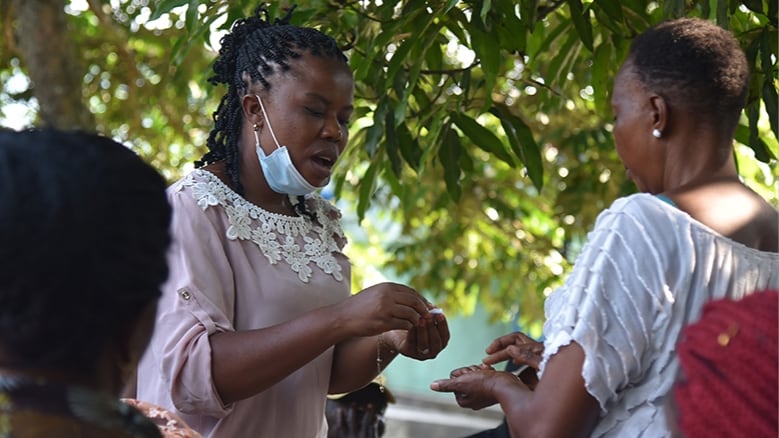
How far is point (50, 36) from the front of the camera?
6867 millimetres

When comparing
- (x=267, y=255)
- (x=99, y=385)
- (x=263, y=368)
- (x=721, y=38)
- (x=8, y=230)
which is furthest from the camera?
(x=267, y=255)

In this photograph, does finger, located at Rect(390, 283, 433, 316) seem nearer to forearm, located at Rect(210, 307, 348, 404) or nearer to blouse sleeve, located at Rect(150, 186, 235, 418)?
forearm, located at Rect(210, 307, 348, 404)

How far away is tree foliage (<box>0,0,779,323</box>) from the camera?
3207mm

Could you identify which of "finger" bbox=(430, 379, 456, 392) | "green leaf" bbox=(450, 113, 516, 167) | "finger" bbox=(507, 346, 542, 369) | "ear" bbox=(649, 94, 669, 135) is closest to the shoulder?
"ear" bbox=(649, 94, 669, 135)

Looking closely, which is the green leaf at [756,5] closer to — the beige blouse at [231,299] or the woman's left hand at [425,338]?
the woman's left hand at [425,338]

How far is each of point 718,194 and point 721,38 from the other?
1.12 ft

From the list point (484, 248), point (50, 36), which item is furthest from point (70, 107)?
point (484, 248)

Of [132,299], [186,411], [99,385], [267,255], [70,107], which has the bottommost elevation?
[70,107]

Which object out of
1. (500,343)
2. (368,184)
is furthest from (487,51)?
(500,343)

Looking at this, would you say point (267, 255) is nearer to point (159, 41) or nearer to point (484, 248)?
point (484, 248)

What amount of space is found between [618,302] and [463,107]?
4.99 ft

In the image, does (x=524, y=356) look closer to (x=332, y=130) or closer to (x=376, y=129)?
(x=332, y=130)

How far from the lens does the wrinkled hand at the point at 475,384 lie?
2.34 m

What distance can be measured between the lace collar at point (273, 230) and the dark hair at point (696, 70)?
1.05 metres
